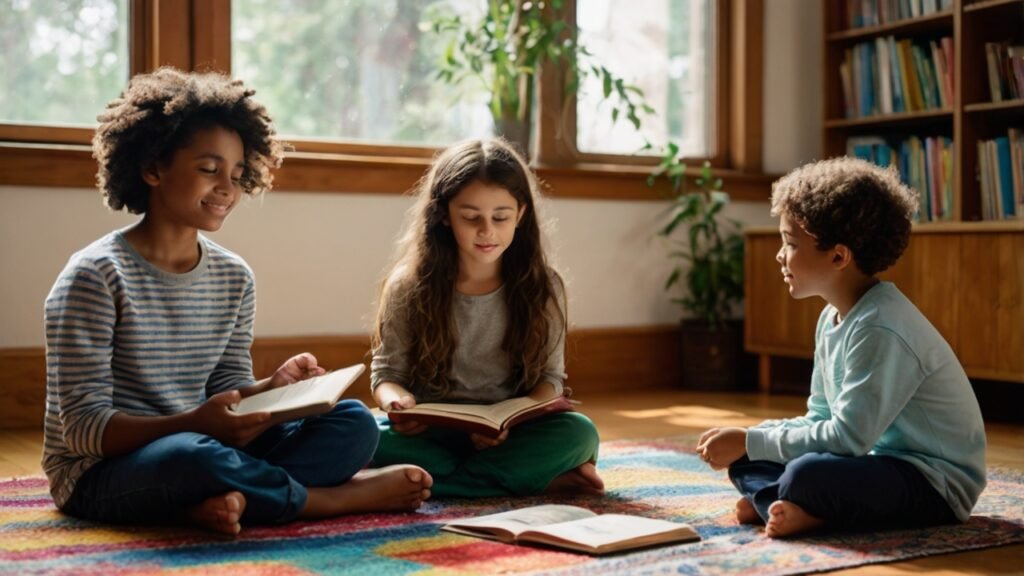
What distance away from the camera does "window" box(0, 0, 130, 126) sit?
3100mm

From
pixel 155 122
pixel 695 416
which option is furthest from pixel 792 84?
pixel 155 122

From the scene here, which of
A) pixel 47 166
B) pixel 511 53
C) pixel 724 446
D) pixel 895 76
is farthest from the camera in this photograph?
pixel 895 76

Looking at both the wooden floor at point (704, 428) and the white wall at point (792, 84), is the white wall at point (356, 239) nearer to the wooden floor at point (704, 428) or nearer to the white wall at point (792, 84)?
the white wall at point (792, 84)

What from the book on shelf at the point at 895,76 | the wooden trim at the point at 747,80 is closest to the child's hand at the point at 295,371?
the book on shelf at the point at 895,76

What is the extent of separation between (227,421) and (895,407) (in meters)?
0.91

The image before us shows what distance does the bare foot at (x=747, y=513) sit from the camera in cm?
184

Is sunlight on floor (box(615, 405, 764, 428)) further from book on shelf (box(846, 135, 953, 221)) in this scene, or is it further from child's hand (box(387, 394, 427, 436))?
child's hand (box(387, 394, 427, 436))

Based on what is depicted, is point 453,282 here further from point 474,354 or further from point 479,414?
point 479,414

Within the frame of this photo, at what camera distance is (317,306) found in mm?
3404

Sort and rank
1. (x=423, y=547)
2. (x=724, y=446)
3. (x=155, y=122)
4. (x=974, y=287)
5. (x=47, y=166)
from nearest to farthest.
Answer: (x=423, y=547)
(x=724, y=446)
(x=155, y=122)
(x=47, y=166)
(x=974, y=287)

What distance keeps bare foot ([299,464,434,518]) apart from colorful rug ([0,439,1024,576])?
0.02m

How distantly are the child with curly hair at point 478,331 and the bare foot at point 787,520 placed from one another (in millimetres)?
→ 431

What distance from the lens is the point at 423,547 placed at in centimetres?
165

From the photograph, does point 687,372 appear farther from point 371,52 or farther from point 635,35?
point 371,52
